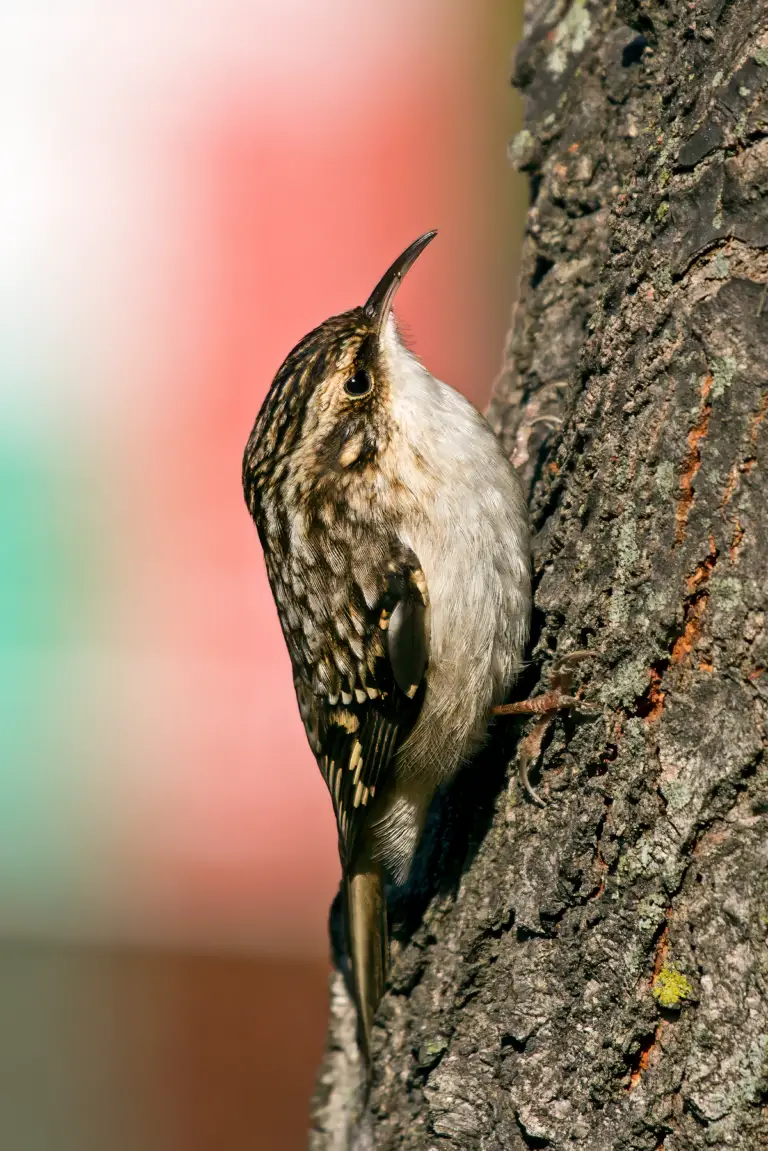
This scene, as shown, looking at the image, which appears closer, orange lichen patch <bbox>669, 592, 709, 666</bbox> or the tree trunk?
the tree trunk

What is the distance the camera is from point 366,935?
290 centimetres

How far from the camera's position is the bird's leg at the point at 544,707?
228 cm

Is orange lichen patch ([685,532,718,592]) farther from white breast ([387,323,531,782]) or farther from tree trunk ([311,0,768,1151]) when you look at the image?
white breast ([387,323,531,782])

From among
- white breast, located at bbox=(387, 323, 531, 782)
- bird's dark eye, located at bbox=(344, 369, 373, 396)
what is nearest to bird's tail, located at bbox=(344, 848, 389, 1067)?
white breast, located at bbox=(387, 323, 531, 782)

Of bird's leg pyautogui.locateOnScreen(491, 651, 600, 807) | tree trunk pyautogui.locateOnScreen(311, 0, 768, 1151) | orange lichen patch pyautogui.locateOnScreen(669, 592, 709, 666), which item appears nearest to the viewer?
tree trunk pyautogui.locateOnScreen(311, 0, 768, 1151)

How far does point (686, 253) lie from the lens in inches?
83.0

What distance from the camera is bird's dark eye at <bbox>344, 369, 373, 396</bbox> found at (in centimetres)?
288

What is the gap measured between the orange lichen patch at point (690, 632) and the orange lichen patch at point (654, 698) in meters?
0.04

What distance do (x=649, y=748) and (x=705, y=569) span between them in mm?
315

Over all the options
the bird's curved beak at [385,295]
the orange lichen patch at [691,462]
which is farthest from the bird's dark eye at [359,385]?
the orange lichen patch at [691,462]

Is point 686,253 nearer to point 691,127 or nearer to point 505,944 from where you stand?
point 691,127

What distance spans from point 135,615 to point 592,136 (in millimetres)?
5064

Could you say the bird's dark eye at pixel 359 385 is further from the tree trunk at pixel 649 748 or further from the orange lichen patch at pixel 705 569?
the orange lichen patch at pixel 705 569

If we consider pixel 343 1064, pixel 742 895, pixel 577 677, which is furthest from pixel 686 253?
pixel 343 1064
